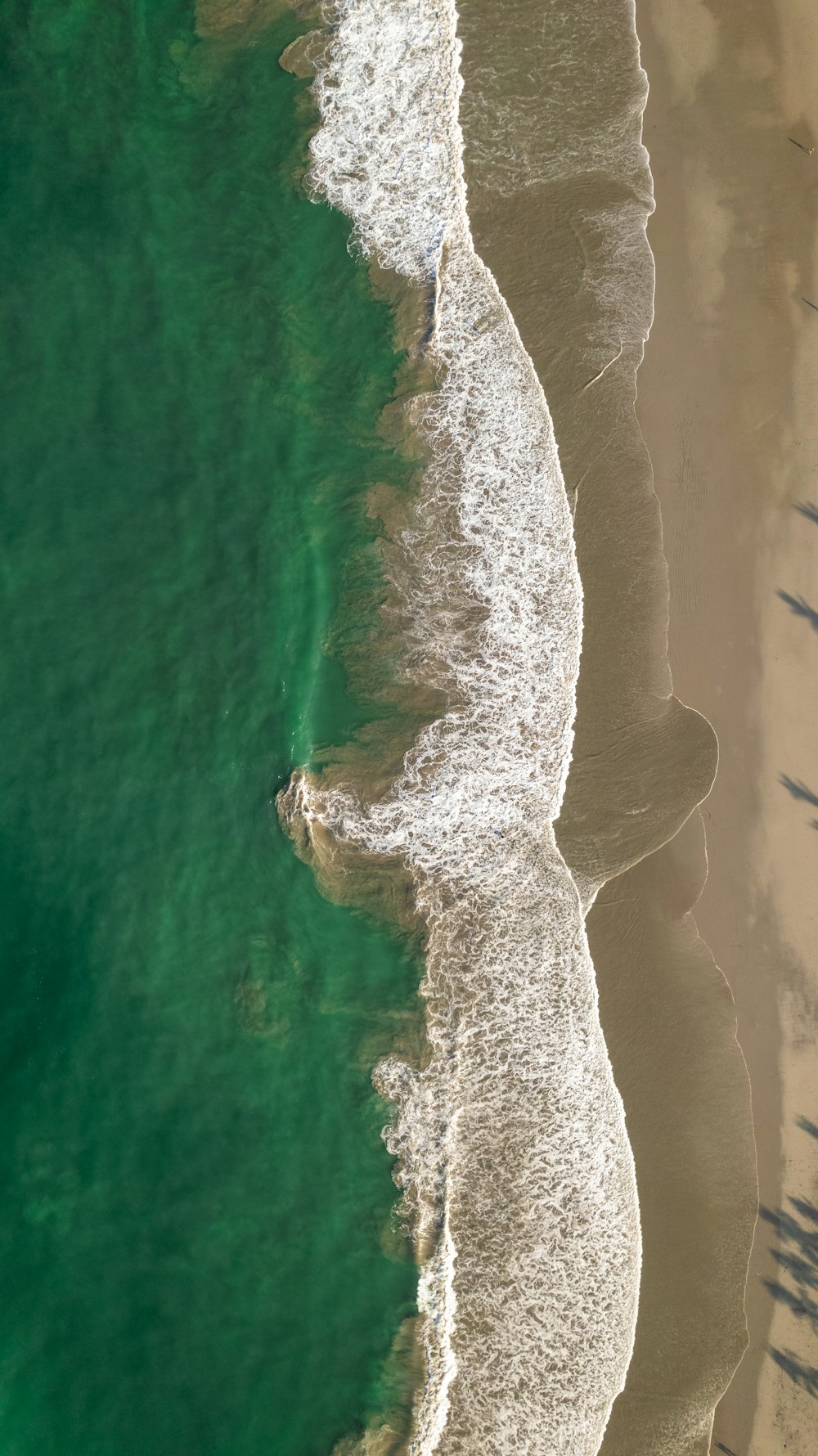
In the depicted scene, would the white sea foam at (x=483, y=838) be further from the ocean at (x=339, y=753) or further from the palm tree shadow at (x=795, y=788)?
the palm tree shadow at (x=795, y=788)

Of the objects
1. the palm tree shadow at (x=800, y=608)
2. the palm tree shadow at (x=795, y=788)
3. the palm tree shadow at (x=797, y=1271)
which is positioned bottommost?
the palm tree shadow at (x=797, y=1271)

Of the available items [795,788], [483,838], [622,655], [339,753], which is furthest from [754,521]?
[339,753]

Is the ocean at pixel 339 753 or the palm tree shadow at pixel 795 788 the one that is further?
the palm tree shadow at pixel 795 788

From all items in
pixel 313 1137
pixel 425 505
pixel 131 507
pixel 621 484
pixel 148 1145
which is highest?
pixel 621 484

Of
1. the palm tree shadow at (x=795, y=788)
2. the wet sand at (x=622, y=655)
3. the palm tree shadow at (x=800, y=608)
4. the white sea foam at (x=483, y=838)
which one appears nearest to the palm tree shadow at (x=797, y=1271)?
the wet sand at (x=622, y=655)

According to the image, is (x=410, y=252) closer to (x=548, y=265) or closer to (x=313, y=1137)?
(x=548, y=265)

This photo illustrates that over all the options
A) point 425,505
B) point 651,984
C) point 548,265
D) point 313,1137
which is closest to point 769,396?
point 548,265

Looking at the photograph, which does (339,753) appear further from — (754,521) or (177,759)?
(754,521)

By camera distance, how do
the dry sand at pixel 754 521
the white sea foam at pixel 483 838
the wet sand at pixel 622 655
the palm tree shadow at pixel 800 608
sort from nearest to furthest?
the white sea foam at pixel 483 838
the wet sand at pixel 622 655
the dry sand at pixel 754 521
the palm tree shadow at pixel 800 608
